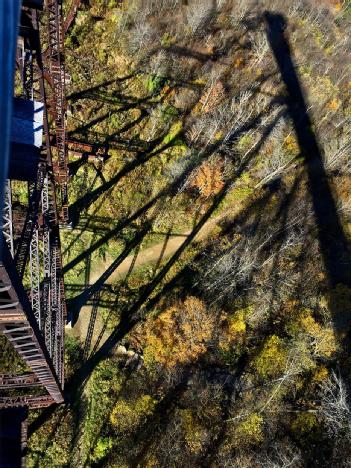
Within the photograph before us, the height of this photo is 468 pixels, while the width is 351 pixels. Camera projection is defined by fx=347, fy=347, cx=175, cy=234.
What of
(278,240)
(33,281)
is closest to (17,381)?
(33,281)

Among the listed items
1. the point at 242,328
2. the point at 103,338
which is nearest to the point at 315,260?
the point at 242,328

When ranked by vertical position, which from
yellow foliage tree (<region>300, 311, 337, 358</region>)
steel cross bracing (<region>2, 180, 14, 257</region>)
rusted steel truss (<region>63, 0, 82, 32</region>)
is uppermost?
rusted steel truss (<region>63, 0, 82, 32</region>)

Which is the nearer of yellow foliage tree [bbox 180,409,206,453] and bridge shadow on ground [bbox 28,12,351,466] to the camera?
yellow foliage tree [bbox 180,409,206,453]

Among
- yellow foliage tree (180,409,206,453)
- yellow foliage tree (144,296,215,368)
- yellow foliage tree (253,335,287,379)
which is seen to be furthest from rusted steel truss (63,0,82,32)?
yellow foliage tree (180,409,206,453)

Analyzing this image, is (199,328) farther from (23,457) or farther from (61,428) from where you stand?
(23,457)

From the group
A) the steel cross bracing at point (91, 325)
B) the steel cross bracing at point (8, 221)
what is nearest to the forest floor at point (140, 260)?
the steel cross bracing at point (91, 325)

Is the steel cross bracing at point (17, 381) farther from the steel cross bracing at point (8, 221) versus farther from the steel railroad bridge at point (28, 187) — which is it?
the steel cross bracing at point (8, 221)

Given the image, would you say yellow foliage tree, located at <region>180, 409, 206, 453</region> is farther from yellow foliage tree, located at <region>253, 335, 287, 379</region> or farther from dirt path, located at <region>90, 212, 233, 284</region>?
dirt path, located at <region>90, 212, 233, 284</region>

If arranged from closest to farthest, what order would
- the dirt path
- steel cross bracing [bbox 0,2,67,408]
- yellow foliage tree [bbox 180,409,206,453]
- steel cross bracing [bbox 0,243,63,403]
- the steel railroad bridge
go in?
the steel railroad bridge < steel cross bracing [bbox 0,243,63,403] < steel cross bracing [bbox 0,2,67,408] < yellow foliage tree [bbox 180,409,206,453] < the dirt path
